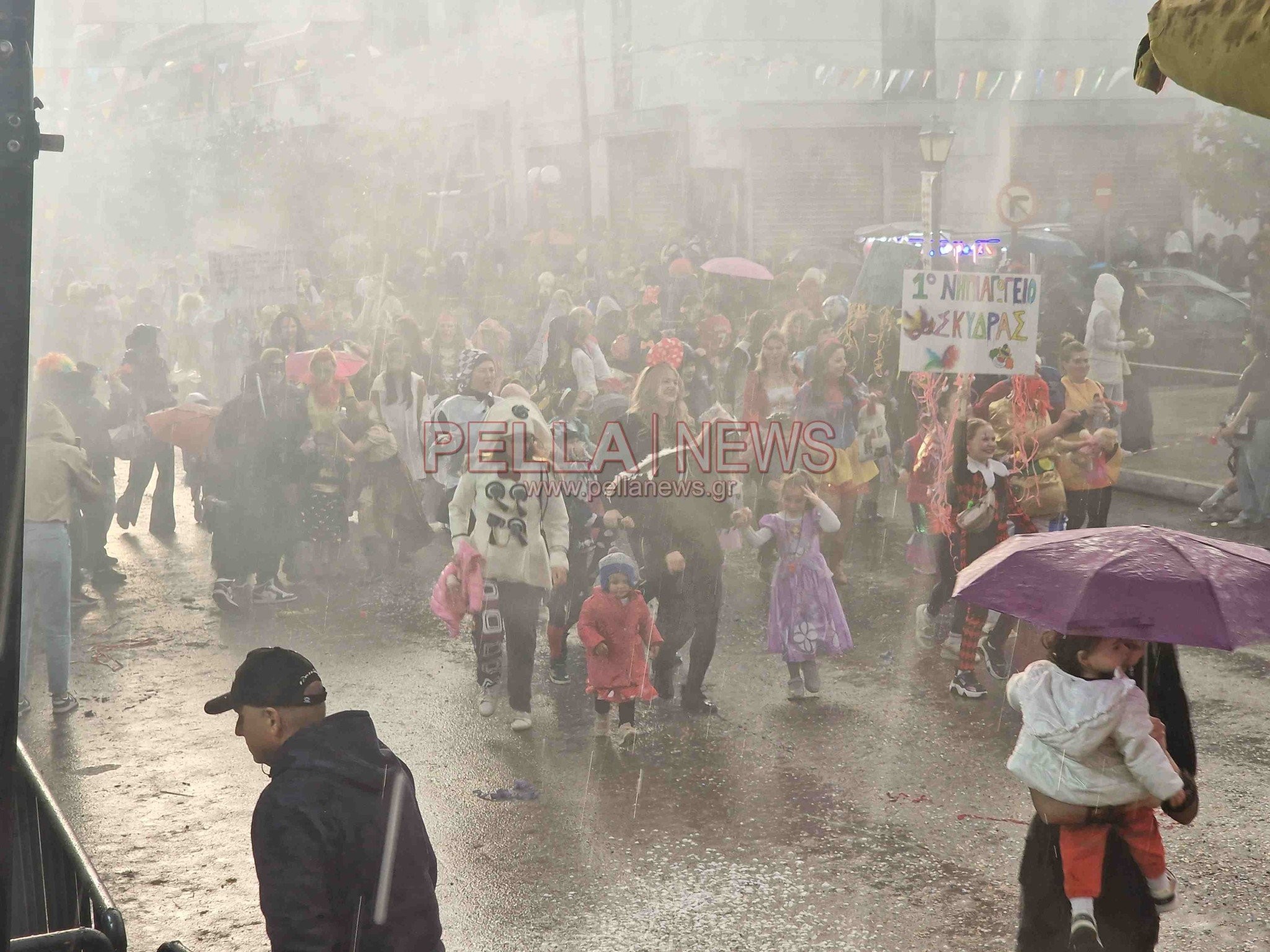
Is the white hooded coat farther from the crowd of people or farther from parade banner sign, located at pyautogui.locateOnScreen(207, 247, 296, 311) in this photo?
parade banner sign, located at pyautogui.locateOnScreen(207, 247, 296, 311)

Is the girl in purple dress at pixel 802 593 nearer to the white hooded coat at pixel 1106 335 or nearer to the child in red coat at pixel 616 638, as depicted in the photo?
the child in red coat at pixel 616 638

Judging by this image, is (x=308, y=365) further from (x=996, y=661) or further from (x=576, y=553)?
(x=996, y=661)

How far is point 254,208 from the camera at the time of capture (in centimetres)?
1994

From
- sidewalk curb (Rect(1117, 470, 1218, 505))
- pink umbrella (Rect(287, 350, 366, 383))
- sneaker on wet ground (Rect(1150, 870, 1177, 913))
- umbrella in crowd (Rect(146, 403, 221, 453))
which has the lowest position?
sidewalk curb (Rect(1117, 470, 1218, 505))

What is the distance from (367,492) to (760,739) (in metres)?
3.76

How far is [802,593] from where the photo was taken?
5793 millimetres

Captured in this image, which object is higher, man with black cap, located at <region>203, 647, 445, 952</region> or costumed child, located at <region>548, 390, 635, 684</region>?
man with black cap, located at <region>203, 647, 445, 952</region>

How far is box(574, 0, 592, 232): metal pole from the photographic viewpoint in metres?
20.1

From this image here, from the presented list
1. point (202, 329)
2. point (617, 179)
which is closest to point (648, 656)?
point (202, 329)

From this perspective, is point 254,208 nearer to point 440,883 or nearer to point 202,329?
point 202,329

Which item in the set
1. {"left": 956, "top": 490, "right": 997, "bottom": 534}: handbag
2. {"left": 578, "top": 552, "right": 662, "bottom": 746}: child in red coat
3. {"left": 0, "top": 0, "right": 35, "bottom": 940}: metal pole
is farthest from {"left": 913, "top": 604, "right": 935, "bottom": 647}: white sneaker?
{"left": 0, "top": 0, "right": 35, "bottom": 940}: metal pole

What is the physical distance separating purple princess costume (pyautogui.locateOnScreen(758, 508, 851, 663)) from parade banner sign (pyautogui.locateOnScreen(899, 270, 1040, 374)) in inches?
73.1

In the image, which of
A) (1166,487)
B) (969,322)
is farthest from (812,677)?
(1166,487)

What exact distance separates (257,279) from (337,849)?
11209 millimetres
